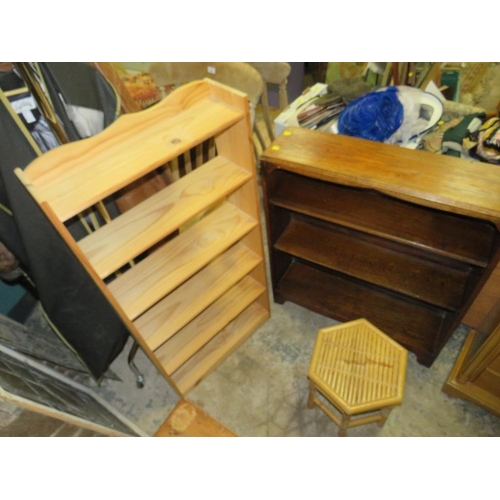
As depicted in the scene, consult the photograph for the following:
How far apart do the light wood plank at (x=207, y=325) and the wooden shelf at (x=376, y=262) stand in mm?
318

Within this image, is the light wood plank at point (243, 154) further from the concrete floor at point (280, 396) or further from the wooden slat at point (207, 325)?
the concrete floor at point (280, 396)

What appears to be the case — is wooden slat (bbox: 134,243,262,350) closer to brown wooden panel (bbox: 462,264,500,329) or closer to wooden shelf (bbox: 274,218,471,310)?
wooden shelf (bbox: 274,218,471,310)

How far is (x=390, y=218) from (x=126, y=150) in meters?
1.15

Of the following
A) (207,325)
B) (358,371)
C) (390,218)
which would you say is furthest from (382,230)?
(207,325)

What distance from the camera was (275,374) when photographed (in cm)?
200

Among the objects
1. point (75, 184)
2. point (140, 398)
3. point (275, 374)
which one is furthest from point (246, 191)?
point (140, 398)

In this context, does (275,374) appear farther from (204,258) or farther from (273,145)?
(273,145)

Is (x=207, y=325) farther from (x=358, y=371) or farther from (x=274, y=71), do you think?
(x=274, y=71)

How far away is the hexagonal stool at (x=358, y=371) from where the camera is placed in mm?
1437

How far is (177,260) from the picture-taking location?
4.86 ft

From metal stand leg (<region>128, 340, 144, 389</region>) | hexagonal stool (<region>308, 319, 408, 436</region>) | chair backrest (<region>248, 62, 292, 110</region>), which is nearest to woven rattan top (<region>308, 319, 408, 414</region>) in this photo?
hexagonal stool (<region>308, 319, 408, 436</region>)

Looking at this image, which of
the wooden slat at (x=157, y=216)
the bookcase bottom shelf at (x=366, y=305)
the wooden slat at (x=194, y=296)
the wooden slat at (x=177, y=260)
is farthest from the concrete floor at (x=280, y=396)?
the wooden slat at (x=157, y=216)

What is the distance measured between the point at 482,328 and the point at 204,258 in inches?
57.9

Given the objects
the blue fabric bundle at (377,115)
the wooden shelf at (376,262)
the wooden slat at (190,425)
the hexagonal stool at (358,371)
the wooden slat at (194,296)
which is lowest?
the wooden slat at (190,425)
